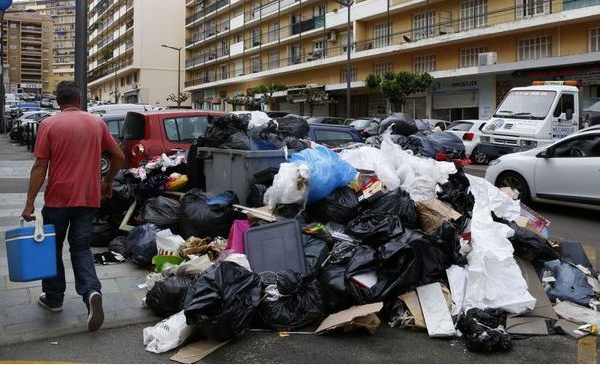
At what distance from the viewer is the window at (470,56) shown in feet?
104

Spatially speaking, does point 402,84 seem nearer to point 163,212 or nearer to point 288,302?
point 163,212

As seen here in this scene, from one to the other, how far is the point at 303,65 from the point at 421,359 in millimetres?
42466

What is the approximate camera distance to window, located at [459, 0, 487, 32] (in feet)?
105

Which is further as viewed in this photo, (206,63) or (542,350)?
(206,63)

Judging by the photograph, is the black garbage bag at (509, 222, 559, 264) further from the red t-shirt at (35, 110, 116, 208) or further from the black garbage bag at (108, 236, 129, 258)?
the black garbage bag at (108, 236, 129, 258)

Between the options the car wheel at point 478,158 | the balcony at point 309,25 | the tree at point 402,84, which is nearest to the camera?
the car wheel at point 478,158

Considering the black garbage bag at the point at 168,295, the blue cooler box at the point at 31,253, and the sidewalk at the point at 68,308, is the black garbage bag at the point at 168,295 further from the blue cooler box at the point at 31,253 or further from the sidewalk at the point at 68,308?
A: the blue cooler box at the point at 31,253

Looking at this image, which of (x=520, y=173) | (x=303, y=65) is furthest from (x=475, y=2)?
(x=520, y=173)

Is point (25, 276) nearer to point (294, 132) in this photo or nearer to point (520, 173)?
point (294, 132)

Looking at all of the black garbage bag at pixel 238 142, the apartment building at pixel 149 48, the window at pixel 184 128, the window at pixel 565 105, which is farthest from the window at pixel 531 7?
the apartment building at pixel 149 48

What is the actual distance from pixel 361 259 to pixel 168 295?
1609mm

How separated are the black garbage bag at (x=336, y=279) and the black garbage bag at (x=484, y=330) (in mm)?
911

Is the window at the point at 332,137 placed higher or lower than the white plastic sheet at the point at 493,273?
higher

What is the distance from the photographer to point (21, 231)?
436 centimetres
